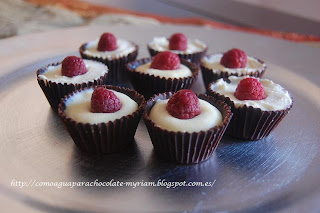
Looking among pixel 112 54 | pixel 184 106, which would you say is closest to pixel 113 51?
pixel 112 54

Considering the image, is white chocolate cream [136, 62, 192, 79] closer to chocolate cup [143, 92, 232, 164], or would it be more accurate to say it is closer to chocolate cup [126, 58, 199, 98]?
chocolate cup [126, 58, 199, 98]

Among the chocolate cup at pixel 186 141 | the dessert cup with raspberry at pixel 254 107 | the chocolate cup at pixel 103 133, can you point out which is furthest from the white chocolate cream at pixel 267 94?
the chocolate cup at pixel 103 133

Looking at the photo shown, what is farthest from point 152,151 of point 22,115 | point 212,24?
point 212,24

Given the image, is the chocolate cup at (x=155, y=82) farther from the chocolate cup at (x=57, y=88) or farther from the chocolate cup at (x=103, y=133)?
the chocolate cup at (x=103, y=133)

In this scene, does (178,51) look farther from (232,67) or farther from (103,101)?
(103,101)

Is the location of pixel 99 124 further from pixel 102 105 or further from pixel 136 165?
pixel 136 165

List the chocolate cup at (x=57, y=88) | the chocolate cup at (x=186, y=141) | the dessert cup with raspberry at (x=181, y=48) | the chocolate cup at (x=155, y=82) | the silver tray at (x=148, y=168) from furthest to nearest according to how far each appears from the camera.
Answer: the dessert cup with raspberry at (x=181, y=48) → the chocolate cup at (x=155, y=82) → the chocolate cup at (x=57, y=88) → the chocolate cup at (x=186, y=141) → the silver tray at (x=148, y=168)
